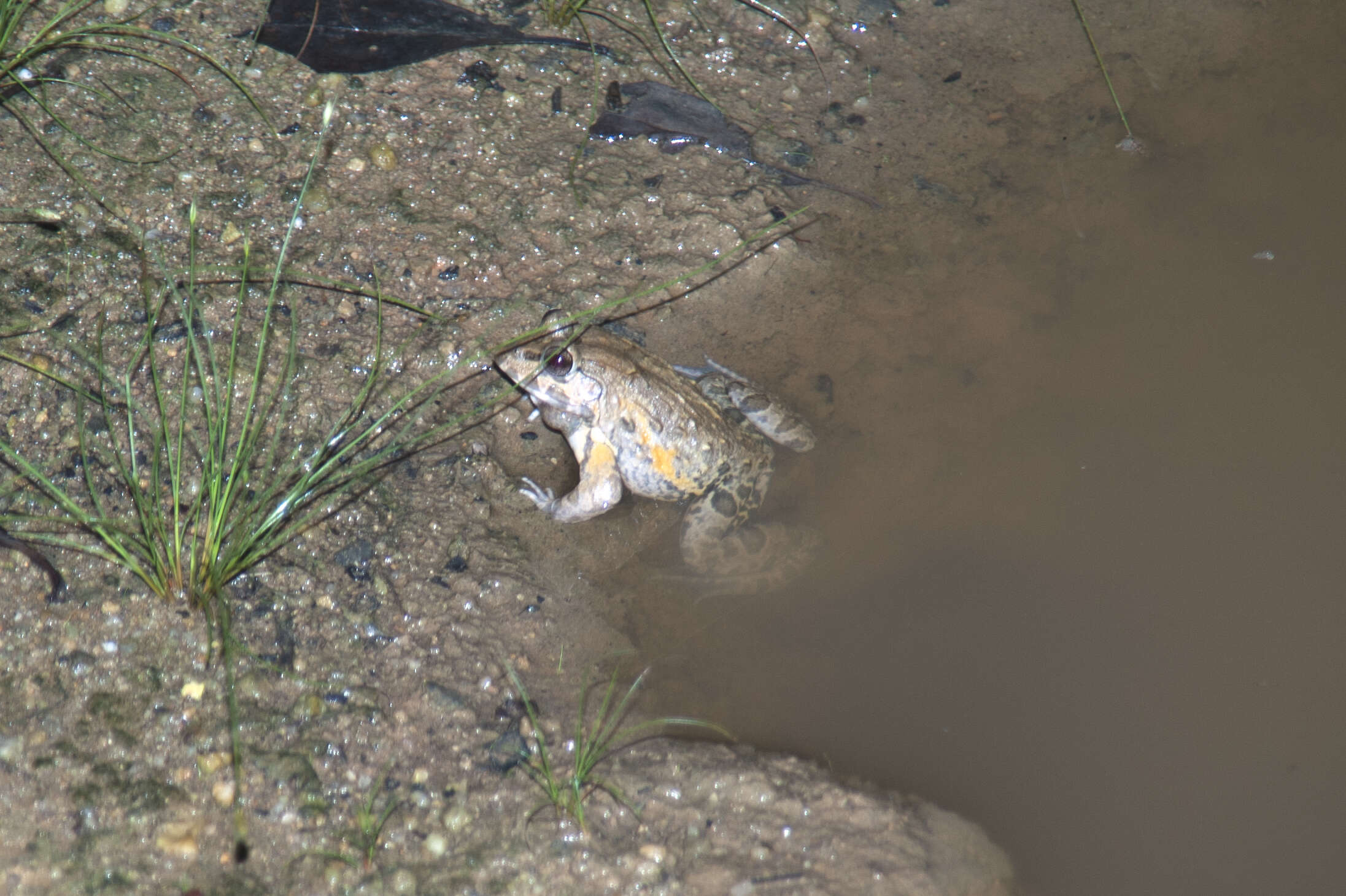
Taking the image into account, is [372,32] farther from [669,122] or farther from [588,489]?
[588,489]

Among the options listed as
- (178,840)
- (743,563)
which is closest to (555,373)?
(743,563)

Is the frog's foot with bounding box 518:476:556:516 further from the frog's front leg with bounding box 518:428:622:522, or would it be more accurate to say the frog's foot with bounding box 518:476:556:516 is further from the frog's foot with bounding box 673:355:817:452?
the frog's foot with bounding box 673:355:817:452

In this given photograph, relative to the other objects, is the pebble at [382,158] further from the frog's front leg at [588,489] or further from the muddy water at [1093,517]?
the muddy water at [1093,517]

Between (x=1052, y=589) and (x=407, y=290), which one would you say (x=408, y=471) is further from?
(x=1052, y=589)

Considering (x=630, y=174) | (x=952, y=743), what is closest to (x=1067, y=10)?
(x=630, y=174)

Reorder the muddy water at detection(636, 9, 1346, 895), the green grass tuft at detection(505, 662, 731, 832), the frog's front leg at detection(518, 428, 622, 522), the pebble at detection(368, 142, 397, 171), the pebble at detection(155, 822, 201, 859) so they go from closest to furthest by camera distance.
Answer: the pebble at detection(155, 822, 201, 859), the green grass tuft at detection(505, 662, 731, 832), the muddy water at detection(636, 9, 1346, 895), the frog's front leg at detection(518, 428, 622, 522), the pebble at detection(368, 142, 397, 171)

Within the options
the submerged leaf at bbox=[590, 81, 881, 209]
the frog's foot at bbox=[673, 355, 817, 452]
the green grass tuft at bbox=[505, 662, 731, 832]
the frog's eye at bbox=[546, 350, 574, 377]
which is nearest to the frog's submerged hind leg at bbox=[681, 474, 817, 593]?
the frog's foot at bbox=[673, 355, 817, 452]
